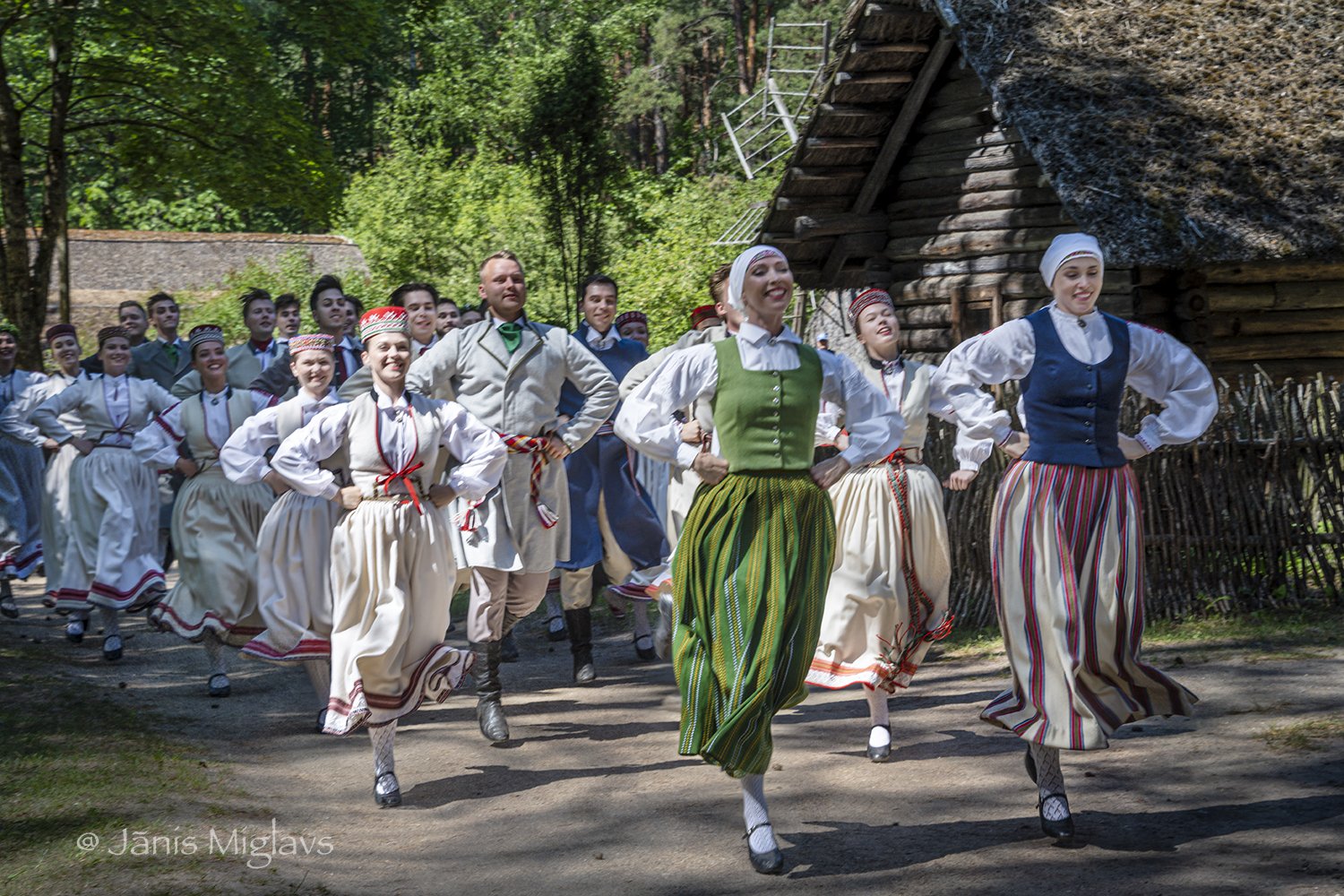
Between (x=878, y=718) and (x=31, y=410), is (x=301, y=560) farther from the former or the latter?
(x=31, y=410)

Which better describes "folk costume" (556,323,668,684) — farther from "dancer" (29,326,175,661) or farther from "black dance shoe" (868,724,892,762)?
"dancer" (29,326,175,661)

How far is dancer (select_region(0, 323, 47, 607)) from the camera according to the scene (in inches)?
492

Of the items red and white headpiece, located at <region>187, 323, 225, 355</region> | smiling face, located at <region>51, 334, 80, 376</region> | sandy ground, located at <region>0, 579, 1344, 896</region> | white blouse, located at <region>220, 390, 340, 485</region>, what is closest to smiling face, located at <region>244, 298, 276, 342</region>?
red and white headpiece, located at <region>187, 323, 225, 355</region>

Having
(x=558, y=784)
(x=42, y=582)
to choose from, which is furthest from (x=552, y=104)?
(x=558, y=784)

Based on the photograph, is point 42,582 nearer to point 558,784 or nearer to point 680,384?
point 558,784

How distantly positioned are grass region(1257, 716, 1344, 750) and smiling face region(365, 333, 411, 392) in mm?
4058

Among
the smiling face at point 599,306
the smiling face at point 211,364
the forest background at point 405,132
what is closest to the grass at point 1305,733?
the smiling face at point 599,306

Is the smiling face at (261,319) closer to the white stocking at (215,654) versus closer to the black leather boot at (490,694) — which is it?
the white stocking at (215,654)

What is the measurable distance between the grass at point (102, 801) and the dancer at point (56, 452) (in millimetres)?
2697

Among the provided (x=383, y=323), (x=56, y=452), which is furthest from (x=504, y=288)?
(x=56, y=452)

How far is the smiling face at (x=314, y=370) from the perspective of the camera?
24.3 ft

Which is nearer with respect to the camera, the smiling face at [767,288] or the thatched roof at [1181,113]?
the smiling face at [767,288]

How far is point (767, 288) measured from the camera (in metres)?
5.32

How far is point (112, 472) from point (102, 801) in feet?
16.4
